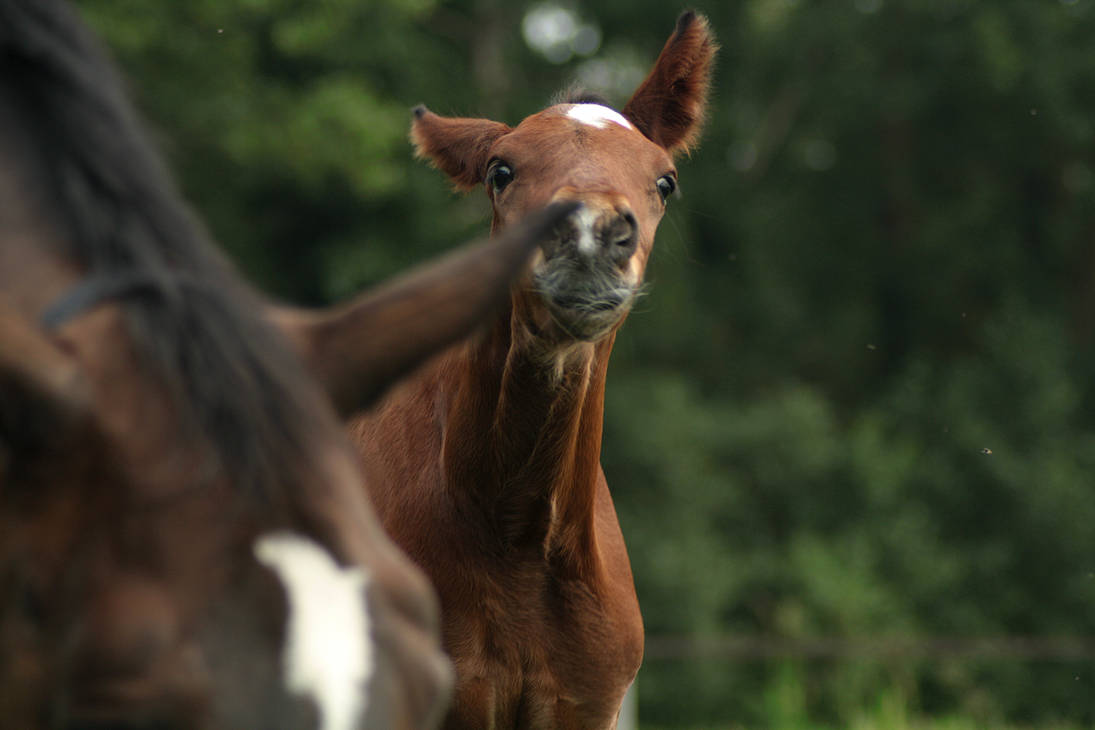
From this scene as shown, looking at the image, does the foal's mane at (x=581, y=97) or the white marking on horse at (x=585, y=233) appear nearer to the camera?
the white marking on horse at (x=585, y=233)

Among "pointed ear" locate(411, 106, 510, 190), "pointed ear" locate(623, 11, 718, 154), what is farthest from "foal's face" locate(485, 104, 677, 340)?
"pointed ear" locate(623, 11, 718, 154)

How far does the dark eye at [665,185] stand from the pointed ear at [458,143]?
613 mm

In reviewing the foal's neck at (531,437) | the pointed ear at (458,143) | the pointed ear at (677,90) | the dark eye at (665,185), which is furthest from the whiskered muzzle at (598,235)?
the pointed ear at (677,90)

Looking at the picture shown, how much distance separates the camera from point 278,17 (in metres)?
14.3

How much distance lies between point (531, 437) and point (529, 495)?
18cm

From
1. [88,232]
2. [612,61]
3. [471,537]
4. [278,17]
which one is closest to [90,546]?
[88,232]

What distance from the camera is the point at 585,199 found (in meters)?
3.18

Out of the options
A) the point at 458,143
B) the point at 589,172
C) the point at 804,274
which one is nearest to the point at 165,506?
the point at 589,172

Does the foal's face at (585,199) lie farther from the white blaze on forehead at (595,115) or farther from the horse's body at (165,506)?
the horse's body at (165,506)

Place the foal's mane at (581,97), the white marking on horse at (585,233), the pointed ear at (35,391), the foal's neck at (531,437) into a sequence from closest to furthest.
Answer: the pointed ear at (35,391) → the white marking on horse at (585,233) → the foal's neck at (531,437) → the foal's mane at (581,97)

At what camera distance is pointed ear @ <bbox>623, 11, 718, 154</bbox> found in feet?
14.4

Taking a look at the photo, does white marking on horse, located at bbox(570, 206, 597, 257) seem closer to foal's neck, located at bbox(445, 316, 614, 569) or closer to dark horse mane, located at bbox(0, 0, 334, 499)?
foal's neck, located at bbox(445, 316, 614, 569)

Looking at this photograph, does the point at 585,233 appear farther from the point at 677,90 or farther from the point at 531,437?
the point at 677,90

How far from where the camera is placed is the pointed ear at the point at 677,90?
4.38 m
